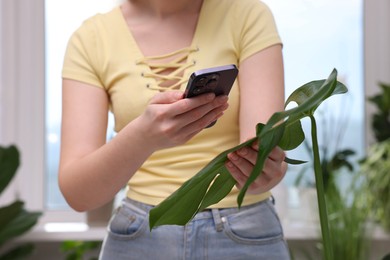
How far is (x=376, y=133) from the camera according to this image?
248 centimetres

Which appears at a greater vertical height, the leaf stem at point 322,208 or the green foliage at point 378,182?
the leaf stem at point 322,208

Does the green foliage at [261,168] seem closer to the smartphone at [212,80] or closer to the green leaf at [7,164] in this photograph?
the smartphone at [212,80]

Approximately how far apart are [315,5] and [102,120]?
1.66m

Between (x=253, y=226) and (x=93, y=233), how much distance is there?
1376 mm

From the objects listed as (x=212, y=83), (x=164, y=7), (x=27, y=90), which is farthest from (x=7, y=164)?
(x=212, y=83)

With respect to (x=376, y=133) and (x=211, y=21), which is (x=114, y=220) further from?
(x=376, y=133)

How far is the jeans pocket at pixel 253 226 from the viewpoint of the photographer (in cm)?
110

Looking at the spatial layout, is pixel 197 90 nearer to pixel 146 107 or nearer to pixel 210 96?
pixel 210 96

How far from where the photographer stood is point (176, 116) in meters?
0.94

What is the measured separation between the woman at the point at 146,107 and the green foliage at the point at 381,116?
4.31ft

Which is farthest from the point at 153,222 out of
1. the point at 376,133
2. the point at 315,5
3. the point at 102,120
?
the point at 315,5

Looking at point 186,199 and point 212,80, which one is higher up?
point 212,80

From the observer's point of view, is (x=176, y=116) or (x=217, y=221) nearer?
(x=176, y=116)

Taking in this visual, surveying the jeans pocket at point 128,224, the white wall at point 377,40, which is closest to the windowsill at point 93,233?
the white wall at point 377,40
